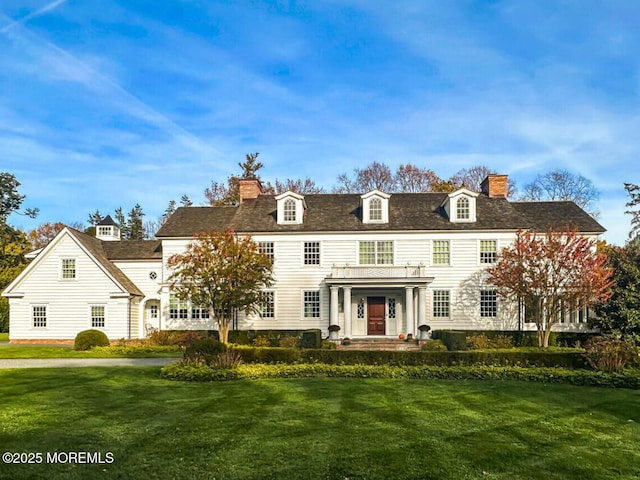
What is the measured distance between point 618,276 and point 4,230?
51419mm

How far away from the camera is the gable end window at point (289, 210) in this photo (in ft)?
116

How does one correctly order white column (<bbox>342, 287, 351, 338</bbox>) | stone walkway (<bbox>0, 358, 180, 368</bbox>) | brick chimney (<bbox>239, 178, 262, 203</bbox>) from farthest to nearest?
1. brick chimney (<bbox>239, 178, 262, 203</bbox>)
2. white column (<bbox>342, 287, 351, 338</bbox>)
3. stone walkway (<bbox>0, 358, 180, 368</bbox>)

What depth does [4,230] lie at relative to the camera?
52.9 meters

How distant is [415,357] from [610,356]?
20.9 ft

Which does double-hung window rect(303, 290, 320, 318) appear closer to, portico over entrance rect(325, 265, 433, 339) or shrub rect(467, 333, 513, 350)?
portico over entrance rect(325, 265, 433, 339)

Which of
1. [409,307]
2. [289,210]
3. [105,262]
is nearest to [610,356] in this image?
[409,307]

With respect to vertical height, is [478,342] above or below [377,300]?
below

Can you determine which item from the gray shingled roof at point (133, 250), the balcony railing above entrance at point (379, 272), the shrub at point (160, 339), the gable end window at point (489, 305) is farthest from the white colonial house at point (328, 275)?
the shrub at point (160, 339)

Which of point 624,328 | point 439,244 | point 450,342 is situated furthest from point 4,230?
point 624,328

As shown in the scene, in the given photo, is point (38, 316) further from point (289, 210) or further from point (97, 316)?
point (289, 210)

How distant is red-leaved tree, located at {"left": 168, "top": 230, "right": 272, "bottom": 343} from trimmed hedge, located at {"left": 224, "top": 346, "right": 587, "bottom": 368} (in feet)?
28.4

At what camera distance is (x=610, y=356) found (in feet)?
60.6

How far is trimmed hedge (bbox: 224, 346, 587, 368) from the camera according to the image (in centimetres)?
1957

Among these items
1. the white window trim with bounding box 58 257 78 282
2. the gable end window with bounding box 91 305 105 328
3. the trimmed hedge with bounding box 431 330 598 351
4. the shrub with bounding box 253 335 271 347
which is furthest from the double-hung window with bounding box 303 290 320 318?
the white window trim with bounding box 58 257 78 282
